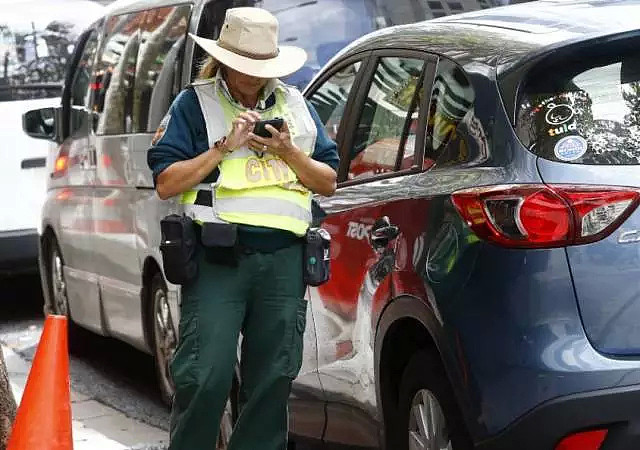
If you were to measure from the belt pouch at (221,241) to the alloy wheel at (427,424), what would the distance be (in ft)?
2.42

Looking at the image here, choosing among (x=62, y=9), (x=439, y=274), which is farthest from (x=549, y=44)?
(x=62, y=9)

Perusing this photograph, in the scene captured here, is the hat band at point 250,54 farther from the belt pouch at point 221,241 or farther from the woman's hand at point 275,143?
the belt pouch at point 221,241

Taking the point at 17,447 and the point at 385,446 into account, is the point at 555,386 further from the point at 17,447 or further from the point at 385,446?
the point at 17,447

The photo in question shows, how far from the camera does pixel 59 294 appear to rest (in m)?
10.3

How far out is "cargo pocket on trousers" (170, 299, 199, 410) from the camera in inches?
205

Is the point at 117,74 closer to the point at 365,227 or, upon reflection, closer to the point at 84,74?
the point at 84,74

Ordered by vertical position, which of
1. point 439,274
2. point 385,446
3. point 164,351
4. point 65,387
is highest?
point 439,274

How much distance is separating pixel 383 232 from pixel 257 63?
0.71 meters

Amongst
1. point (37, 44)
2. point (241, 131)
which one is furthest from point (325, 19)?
point (37, 44)

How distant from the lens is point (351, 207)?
5.86m

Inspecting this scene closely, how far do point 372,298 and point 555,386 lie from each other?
1.09 m

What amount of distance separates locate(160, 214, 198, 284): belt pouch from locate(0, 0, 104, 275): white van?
644cm

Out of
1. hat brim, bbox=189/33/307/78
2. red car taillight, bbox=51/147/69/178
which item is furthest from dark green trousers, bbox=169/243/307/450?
red car taillight, bbox=51/147/69/178

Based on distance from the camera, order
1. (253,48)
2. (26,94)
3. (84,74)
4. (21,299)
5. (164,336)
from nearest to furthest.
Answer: (253,48) < (164,336) < (84,74) < (26,94) < (21,299)
